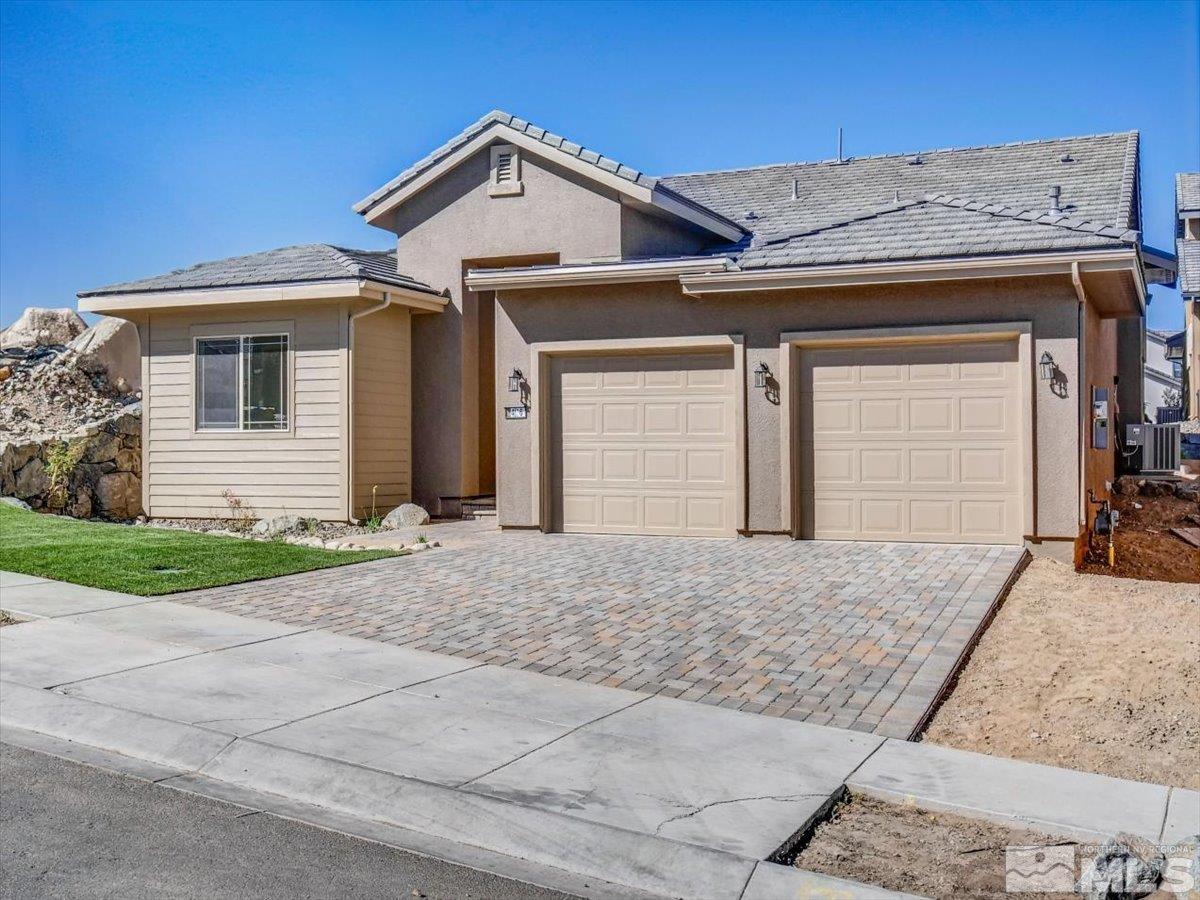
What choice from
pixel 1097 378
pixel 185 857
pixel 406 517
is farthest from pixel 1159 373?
pixel 185 857

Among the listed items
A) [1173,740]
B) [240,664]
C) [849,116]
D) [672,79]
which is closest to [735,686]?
[1173,740]

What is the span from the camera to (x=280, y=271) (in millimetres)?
16359

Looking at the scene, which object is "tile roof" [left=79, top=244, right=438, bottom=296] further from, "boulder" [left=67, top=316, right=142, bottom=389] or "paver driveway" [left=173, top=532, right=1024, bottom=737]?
"boulder" [left=67, top=316, right=142, bottom=389]

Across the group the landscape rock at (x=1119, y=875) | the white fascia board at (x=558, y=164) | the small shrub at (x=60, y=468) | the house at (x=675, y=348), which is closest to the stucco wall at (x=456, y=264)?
the house at (x=675, y=348)

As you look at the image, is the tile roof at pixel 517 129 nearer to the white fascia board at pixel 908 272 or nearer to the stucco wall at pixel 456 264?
the stucco wall at pixel 456 264

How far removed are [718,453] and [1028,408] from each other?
3540 millimetres

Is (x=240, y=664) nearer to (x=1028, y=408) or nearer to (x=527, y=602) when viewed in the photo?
(x=527, y=602)

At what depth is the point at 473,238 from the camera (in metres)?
16.7

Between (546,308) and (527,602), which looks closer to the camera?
A: (527,602)

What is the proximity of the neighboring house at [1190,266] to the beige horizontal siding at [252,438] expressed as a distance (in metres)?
15.3

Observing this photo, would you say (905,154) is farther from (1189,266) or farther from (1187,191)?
(1187,191)

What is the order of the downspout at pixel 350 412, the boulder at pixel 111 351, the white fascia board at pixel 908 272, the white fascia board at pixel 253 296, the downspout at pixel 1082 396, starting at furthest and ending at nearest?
the boulder at pixel 111 351
the downspout at pixel 350 412
the white fascia board at pixel 253 296
the downspout at pixel 1082 396
the white fascia board at pixel 908 272

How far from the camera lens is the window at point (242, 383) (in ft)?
53.1

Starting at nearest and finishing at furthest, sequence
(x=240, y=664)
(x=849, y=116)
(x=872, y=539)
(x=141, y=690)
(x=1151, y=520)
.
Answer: (x=141, y=690) < (x=240, y=664) < (x=872, y=539) < (x=1151, y=520) < (x=849, y=116)
